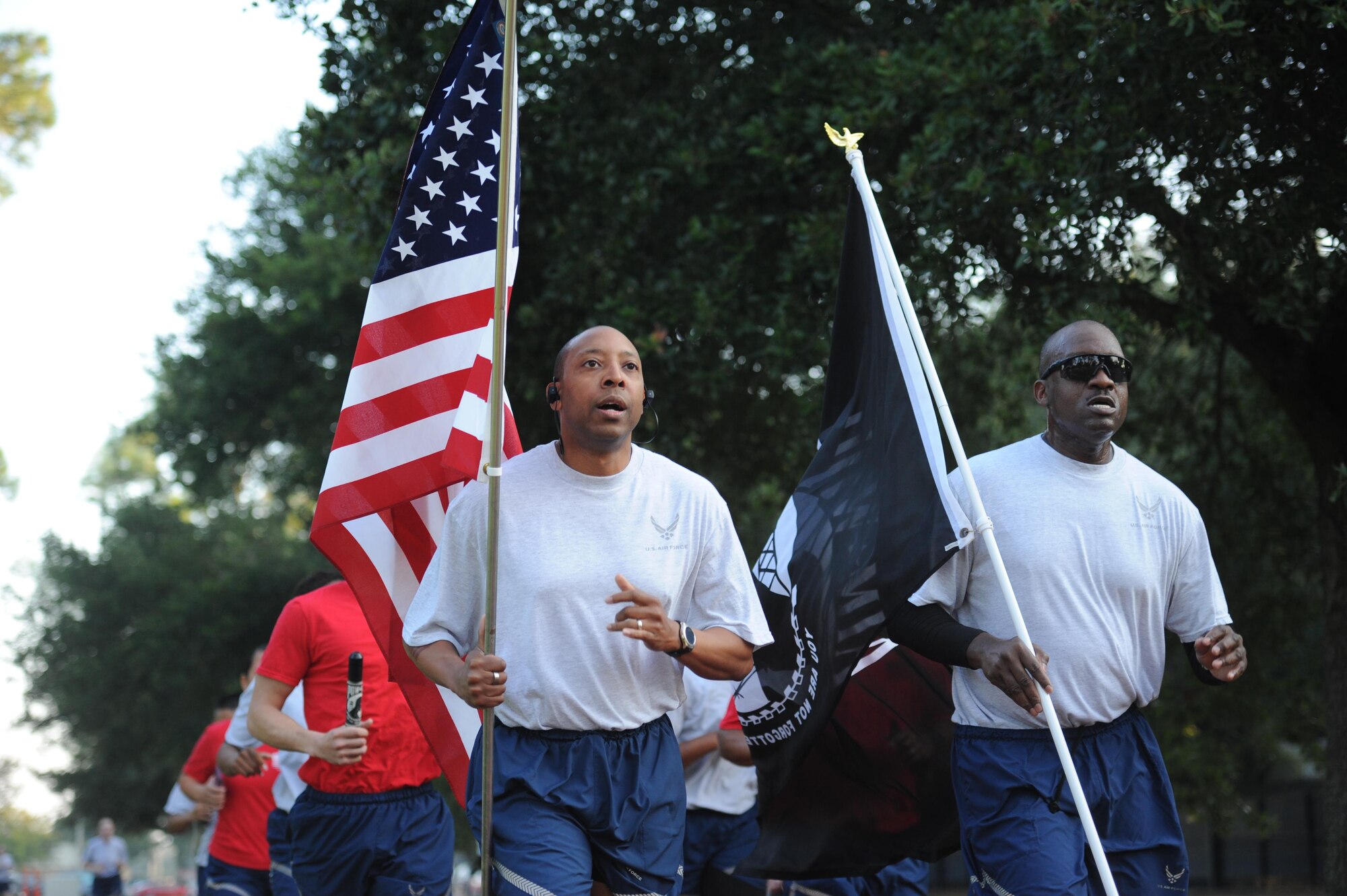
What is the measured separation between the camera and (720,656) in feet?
15.3

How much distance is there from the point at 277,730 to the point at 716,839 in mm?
2960

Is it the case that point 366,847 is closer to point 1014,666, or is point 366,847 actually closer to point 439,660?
point 439,660

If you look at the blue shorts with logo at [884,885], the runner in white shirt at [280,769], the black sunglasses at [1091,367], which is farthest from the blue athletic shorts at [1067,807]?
the runner in white shirt at [280,769]

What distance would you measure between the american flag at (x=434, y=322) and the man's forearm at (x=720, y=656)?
4.55 ft

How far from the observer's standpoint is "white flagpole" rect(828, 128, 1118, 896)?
4438mm

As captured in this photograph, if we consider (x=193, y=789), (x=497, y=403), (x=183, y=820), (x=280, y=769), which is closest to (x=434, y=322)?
(x=497, y=403)

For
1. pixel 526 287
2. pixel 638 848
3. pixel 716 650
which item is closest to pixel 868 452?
pixel 716 650

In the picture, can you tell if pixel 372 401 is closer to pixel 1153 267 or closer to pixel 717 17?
pixel 1153 267

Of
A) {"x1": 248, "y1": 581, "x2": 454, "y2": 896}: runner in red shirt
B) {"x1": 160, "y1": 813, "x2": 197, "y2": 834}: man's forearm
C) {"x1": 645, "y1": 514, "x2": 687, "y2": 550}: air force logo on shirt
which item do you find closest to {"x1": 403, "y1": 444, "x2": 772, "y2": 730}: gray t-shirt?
{"x1": 645, "y1": 514, "x2": 687, "y2": 550}: air force logo on shirt

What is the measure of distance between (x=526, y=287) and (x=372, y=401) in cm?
699

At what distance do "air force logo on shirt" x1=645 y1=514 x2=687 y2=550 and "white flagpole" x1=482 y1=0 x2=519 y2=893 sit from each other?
19.7 inches

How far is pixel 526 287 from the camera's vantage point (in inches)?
496

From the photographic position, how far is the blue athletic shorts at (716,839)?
27.7ft

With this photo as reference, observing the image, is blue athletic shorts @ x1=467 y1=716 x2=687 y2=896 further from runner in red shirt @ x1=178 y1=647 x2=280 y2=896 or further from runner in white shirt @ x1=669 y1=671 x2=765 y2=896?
runner in red shirt @ x1=178 y1=647 x2=280 y2=896
